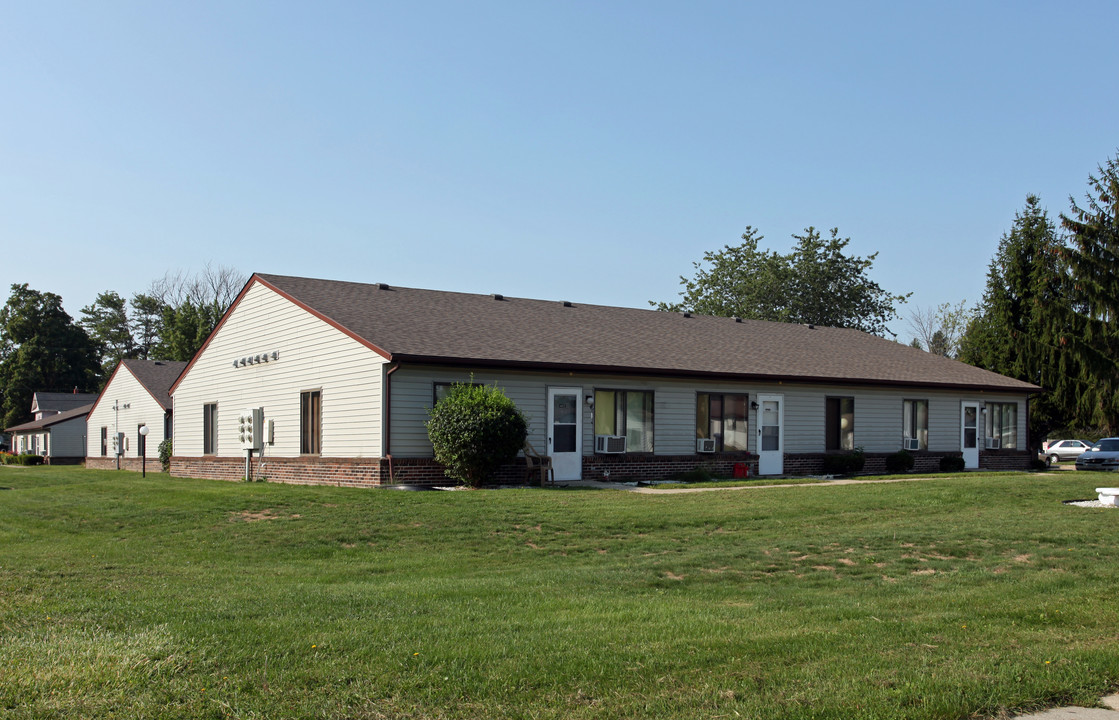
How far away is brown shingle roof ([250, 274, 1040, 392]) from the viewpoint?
73.5 feet

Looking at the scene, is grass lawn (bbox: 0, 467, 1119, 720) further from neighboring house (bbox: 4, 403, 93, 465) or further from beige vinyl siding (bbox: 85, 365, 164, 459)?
neighboring house (bbox: 4, 403, 93, 465)

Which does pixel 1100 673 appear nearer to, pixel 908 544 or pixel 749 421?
pixel 908 544

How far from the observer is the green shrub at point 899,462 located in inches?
1104

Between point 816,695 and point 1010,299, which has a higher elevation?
point 1010,299

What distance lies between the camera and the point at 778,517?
1486 centimetres

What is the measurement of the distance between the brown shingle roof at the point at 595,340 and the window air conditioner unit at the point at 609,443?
66.2 inches

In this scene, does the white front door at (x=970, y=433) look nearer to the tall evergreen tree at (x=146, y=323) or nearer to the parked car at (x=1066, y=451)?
the parked car at (x=1066, y=451)

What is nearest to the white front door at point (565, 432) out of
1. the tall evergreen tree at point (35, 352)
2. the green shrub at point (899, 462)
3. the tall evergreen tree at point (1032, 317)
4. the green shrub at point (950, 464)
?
the green shrub at point (899, 462)

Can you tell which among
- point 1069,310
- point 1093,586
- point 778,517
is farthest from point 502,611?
point 1069,310

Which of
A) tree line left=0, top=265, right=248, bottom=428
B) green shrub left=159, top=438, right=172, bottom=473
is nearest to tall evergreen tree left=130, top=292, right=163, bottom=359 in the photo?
tree line left=0, top=265, right=248, bottom=428

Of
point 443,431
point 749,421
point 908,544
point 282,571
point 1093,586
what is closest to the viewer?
point 1093,586

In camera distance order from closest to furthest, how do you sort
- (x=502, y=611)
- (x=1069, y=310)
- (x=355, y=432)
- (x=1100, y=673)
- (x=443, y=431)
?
(x=1100, y=673), (x=502, y=611), (x=443, y=431), (x=355, y=432), (x=1069, y=310)

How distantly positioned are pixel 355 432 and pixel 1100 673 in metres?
17.9

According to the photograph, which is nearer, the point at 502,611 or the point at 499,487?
the point at 502,611
